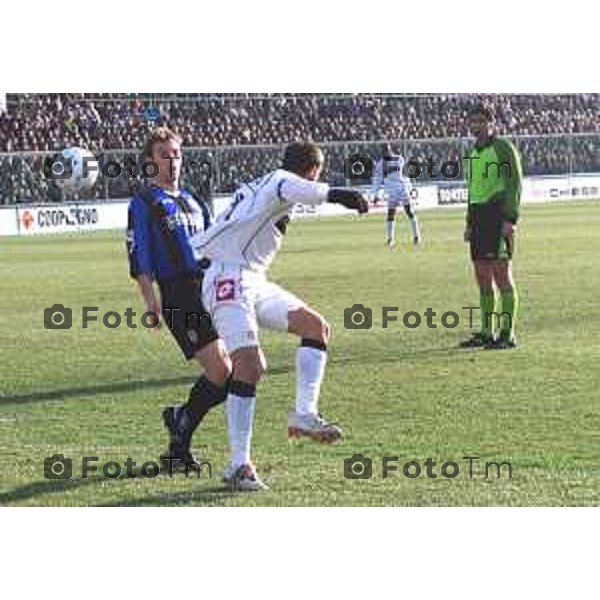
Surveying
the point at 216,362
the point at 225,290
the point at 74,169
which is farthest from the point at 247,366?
the point at 74,169

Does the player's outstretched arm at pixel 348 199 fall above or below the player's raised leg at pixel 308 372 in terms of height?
above

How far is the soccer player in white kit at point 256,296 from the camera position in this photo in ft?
23.1

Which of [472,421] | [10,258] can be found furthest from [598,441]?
[10,258]

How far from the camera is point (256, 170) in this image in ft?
145

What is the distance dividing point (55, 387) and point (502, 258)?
4386mm

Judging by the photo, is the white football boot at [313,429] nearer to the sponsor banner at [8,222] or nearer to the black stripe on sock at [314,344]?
the black stripe on sock at [314,344]

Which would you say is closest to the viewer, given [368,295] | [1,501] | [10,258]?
[1,501]

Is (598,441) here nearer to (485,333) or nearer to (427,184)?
(485,333)

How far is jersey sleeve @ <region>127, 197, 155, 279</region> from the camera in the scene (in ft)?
25.6

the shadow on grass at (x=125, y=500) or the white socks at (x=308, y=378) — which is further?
the white socks at (x=308, y=378)

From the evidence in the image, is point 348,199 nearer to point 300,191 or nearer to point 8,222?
point 300,191

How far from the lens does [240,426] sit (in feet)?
23.3

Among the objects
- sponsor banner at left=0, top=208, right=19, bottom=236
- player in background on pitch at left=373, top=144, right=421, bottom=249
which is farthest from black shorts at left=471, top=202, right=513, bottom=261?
sponsor banner at left=0, top=208, right=19, bottom=236

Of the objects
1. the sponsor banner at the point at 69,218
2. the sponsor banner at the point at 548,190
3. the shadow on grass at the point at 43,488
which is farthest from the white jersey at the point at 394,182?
the shadow on grass at the point at 43,488
